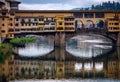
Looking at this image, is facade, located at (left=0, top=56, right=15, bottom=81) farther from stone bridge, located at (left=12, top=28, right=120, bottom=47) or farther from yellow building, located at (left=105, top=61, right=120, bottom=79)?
stone bridge, located at (left=12, top=28, right=120, bottom=47)

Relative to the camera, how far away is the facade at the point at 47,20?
6600cm

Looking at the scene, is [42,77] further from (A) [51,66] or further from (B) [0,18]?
(B) [0,18]

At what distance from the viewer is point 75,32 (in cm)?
6800

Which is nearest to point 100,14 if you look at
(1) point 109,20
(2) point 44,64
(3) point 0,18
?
(1) point 109,20

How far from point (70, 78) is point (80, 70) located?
20.4 ft

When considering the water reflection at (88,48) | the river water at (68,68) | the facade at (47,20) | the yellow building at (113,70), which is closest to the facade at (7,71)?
the river water at (68,68)

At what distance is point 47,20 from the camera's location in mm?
69562

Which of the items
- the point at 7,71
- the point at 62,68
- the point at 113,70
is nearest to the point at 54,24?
the point at 62,68

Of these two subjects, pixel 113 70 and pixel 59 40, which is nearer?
pixel 113 70

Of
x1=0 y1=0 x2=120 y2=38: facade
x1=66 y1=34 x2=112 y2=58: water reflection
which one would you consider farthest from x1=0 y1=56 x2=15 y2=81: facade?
x1=0 y1=0 x2=120 y2=38: facade

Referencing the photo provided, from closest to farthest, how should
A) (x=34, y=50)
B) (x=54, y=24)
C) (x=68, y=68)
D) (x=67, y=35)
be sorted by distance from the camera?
(x=68, y=68) < (x=34, y=50) < (x=67, y=35) < (x=54, y=24)

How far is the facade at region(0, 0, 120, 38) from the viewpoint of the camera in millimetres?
66000

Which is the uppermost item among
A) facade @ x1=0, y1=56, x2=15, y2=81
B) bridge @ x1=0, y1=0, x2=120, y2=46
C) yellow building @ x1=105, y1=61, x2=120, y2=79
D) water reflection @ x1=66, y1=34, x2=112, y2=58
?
bridge @ x1=0, y1=0, x2=120, y2=46

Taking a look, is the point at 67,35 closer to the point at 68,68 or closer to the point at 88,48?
the point at 88,48
